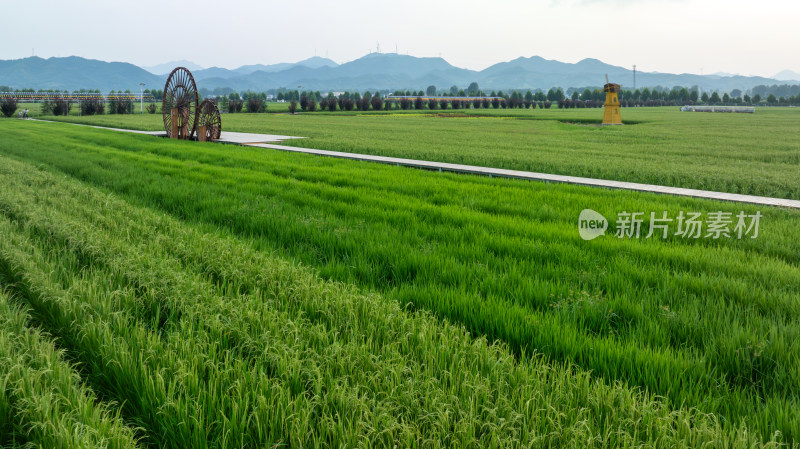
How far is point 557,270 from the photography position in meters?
4.96

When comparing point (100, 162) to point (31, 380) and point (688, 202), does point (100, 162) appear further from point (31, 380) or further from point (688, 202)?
point (688, 202)

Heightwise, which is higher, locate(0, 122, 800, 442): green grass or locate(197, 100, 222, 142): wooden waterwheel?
locate(197, 100, 222, 142): wooden waterwheel

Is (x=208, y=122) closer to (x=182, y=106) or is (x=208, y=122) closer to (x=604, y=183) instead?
(x=182, y=106)

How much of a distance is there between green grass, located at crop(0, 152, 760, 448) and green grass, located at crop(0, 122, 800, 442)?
0.93ft

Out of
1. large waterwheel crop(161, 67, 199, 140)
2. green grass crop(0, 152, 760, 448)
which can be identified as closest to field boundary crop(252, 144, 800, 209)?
green grass crop(0, 152, 760, 448)

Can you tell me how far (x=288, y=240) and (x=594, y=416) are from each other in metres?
4.51

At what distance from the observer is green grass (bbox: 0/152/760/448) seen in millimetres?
2355

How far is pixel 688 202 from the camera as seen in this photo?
28.7 ft

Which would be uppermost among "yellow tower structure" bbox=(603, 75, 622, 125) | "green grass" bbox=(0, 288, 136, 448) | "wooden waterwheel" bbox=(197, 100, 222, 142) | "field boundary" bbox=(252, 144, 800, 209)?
"yellow tower structure" bbox=(603, 75, 622, 125)

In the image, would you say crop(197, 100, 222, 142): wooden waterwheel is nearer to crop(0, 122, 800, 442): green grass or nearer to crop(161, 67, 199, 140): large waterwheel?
crop(161, 67, 199, 140): large waterwheel

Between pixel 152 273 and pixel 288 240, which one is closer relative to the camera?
pixel 152 273

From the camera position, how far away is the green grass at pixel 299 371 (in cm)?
236

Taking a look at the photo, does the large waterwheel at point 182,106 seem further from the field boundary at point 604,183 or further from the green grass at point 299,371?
the green grass at point 299,371

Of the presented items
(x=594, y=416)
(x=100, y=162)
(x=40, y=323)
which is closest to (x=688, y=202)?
(x=594, y=416)
